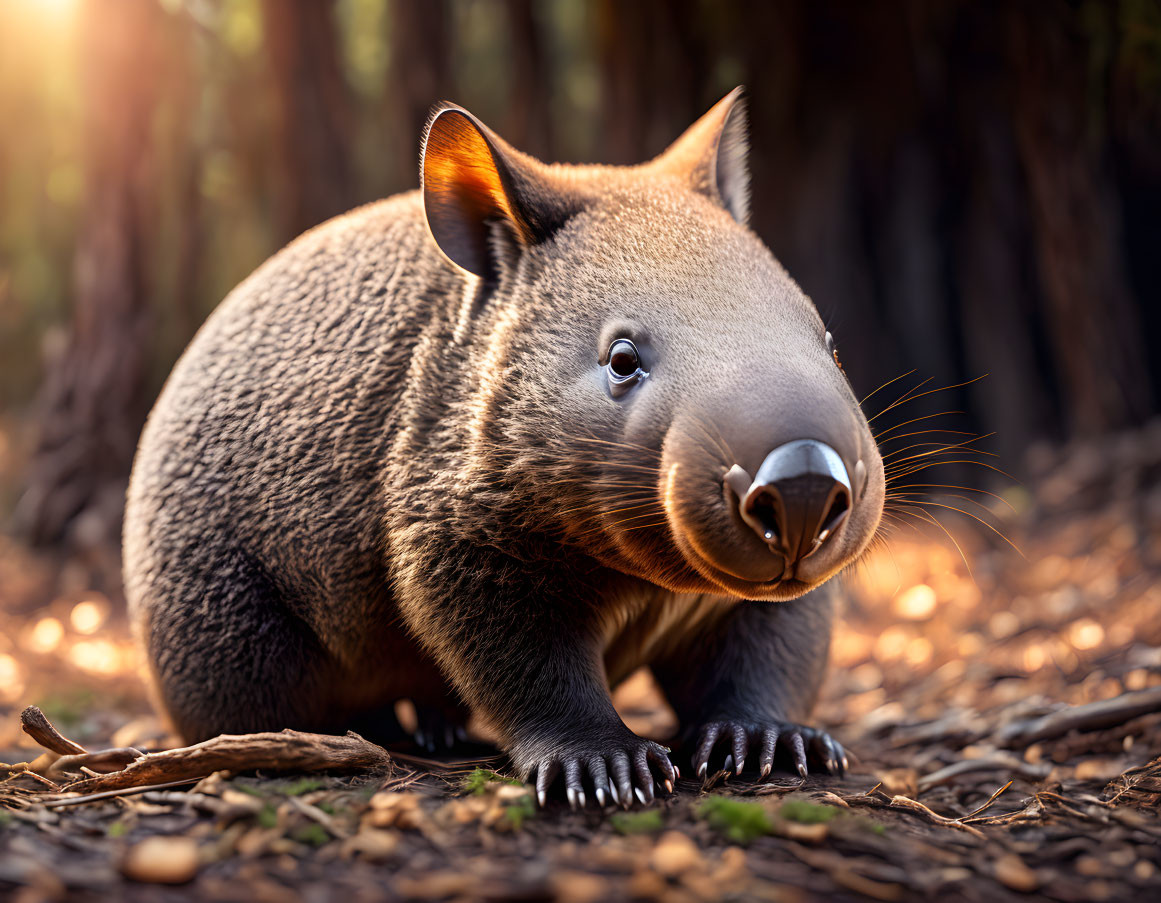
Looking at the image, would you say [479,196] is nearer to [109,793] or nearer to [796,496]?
[796,496]

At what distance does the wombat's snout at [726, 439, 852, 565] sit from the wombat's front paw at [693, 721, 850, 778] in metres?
1.09

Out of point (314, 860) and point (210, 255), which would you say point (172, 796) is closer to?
point (314, 860)

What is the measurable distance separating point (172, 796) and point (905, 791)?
2.67m

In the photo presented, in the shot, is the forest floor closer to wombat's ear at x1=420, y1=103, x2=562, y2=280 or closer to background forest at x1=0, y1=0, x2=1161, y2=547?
wombat's ear at x1=420, y1=103, x2=562, y2=280

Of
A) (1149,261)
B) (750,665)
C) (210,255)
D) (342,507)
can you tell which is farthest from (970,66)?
(210,255)

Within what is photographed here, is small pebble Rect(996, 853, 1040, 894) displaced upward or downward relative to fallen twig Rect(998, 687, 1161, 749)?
downward

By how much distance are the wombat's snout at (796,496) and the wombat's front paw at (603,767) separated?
3.01 ft

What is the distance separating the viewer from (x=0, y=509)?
9445 millimetres

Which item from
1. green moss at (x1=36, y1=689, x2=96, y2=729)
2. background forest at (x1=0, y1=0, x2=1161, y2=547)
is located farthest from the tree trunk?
green moss at (x1=36, y1=689, x2=96, y2=729)

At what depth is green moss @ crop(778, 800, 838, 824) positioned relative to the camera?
119 inches

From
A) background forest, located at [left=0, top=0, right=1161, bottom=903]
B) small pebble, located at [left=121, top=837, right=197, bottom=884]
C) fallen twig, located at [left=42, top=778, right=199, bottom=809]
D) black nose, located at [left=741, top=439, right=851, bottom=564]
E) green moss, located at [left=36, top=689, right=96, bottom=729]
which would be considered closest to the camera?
small pebble, located at [left=121, top=837, right=197, bottom=884]

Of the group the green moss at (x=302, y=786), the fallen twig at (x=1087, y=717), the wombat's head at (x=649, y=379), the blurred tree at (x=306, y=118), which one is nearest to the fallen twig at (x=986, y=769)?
the fallen twig at (x=1087, y=717)

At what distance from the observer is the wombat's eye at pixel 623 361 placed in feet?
11.3

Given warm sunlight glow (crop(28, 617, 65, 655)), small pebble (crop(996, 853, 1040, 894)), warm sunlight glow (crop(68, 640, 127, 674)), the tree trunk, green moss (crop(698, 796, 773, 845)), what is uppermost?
the tree trunk
